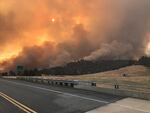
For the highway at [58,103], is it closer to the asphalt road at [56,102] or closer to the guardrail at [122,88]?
the asphalt road at [56,102]

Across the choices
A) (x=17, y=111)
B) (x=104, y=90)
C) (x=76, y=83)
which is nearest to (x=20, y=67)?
(x=76, y=83)

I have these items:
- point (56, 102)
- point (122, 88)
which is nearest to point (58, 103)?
point (56, 102)

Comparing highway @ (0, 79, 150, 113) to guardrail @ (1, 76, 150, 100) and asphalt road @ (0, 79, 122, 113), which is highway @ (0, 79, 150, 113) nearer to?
asphalt road @ (0, 79, 122, 113)

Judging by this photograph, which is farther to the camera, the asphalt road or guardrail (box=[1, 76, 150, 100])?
guardrail (box=[1, 76, 150, 100])

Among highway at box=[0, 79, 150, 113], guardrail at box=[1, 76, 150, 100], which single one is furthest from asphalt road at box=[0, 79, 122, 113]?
guardrail at box=[1, 76, 150, 100]

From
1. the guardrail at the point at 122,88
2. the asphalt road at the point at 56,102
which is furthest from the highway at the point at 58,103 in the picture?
the guardrail at the point at 122,88

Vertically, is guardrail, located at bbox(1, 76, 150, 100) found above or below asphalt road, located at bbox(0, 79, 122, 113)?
above

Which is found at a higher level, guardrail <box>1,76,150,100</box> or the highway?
guardrail <box>1,76,150,100</box>

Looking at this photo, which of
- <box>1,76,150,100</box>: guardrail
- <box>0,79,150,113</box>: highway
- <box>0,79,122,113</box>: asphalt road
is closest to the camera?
<box>0,79,150,113</box>: highway

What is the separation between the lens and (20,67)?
10325cm

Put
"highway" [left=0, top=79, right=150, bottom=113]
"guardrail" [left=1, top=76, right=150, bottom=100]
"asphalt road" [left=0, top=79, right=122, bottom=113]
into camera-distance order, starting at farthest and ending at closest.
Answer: "guardrail" [left=1, top=76, right=150, bottom=100]
"asphalt road" [left=0, top=79, right=122, bottom=113]
"highway" [left=0, top=79, right=150, bottom=113]

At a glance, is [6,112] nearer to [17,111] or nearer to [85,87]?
[17,111]

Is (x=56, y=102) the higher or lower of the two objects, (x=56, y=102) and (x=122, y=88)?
the lower

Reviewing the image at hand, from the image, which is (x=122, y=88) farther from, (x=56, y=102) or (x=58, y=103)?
(x=58, y=103)
